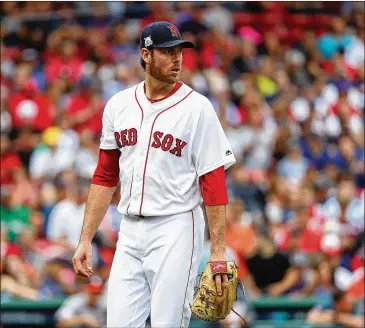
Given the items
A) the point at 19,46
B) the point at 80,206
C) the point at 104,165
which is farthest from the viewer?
the point at 19,46

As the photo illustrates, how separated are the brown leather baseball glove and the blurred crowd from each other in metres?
4.50

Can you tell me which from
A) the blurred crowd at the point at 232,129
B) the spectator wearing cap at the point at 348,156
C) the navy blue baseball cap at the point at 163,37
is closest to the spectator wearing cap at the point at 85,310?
the blurred crowd at the point at 232,129

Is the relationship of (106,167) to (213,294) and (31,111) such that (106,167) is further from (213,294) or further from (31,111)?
(31,111)

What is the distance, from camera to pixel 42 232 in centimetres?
1163

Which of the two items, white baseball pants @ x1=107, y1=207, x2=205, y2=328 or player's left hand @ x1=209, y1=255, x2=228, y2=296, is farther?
white baseball pants @ x1=107, y1=207, x2=205, y2=328

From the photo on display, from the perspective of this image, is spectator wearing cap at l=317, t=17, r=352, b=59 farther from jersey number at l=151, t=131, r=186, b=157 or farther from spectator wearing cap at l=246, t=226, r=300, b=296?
jersey number at l=151, t=131, r=186, b=157

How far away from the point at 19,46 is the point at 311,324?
296 inches

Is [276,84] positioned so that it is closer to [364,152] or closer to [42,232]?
[364,152]

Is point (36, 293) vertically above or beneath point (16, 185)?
beneath

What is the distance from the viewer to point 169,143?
547 centimetres

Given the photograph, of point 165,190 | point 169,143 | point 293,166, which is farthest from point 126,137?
point 293,166

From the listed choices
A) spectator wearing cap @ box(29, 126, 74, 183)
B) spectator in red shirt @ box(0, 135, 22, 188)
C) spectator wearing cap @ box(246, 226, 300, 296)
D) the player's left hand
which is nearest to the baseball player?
the player's left hand

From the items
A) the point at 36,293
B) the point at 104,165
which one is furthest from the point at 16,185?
the point at 104,165

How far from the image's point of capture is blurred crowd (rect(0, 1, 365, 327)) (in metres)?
10.9
